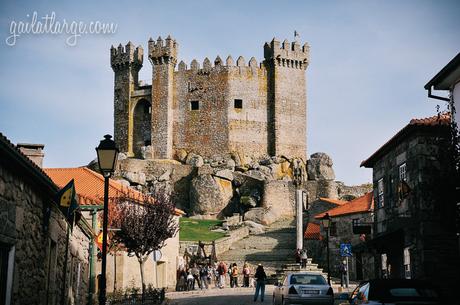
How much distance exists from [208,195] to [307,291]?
50.5 m

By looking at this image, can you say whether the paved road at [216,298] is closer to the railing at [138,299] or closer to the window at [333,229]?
the railing at [138,299]

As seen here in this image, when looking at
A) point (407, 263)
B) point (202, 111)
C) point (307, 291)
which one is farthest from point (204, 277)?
point (202, 111)

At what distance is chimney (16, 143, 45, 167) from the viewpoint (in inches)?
645

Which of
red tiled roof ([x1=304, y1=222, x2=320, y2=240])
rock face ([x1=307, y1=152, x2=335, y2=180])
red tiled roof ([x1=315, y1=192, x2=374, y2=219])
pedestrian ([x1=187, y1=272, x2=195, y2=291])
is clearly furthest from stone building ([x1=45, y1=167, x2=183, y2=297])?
rock face ([x1=307, y1=152, x2=335, y2=180])

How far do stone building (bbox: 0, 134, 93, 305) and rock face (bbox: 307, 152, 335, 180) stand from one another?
61441 millimetres

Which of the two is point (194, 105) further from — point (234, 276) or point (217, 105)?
point (234, 276)

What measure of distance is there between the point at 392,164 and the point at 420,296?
13913 millimetres

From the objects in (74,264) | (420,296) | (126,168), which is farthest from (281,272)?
(126,168)

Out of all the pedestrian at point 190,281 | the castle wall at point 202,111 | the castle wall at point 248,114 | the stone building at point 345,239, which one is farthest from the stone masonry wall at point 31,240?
the castle wall at point 248,114

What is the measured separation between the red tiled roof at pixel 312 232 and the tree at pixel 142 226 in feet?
76.6

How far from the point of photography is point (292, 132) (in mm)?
79125

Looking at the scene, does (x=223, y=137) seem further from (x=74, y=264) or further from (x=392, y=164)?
(x=74, y=264)

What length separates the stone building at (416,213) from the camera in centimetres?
2114

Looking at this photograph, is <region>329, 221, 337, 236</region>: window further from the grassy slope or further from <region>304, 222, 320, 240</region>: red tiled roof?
the grassy slope
